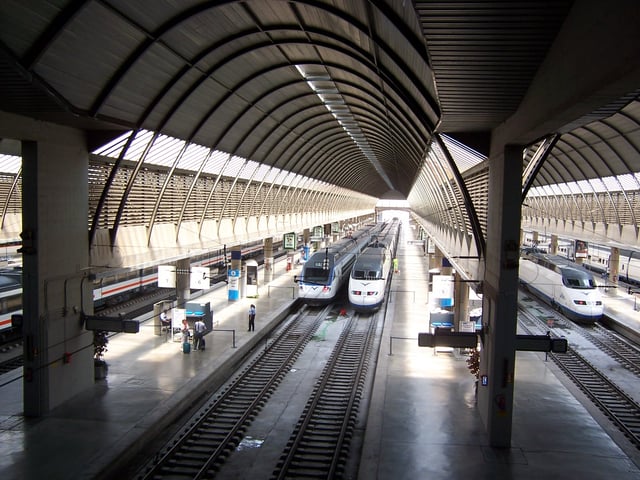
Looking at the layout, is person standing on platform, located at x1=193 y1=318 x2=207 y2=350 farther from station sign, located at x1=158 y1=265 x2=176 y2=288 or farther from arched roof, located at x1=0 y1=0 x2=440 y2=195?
arched roof, located at x1=0 y1=0 x2=440 y2=195

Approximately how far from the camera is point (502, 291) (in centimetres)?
1109

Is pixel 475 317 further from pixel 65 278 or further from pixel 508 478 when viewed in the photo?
pixel 65 278

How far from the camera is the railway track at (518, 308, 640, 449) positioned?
14.3 meters

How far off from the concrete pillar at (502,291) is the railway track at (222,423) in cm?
614

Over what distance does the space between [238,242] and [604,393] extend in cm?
1716

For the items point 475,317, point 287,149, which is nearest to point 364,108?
point 287,149

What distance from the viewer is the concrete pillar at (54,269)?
1327 centimetres

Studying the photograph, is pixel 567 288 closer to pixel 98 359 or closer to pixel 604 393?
pixel 604 393

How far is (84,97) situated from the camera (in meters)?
13.0

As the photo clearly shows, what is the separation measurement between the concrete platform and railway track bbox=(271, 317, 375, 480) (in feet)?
2.37

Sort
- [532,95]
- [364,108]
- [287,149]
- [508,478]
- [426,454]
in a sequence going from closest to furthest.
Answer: [532,95] < [508,478] < [426,454] < [364,108] < [287,149]

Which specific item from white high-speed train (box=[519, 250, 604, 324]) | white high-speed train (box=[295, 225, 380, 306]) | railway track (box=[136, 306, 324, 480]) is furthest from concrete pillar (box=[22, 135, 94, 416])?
white high-speed train (box=[519, 250, 604, 324])

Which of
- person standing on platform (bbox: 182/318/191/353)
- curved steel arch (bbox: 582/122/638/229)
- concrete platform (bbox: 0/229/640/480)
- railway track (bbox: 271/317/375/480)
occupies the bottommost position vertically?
A: railway track (bbox: 271/317/375/480)

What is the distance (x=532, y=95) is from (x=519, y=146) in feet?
7.37
